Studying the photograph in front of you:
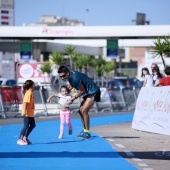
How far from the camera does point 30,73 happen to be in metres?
39.5

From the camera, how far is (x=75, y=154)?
13.8 m

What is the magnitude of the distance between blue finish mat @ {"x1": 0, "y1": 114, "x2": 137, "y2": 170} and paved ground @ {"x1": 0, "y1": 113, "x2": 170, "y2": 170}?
0.21m

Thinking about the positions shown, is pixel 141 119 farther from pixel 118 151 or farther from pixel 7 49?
pixel 7 49

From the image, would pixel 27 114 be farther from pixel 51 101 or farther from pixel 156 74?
pixel 51 101

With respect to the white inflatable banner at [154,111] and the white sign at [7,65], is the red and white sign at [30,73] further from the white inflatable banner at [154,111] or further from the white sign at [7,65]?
the white inflatable banner at [154,111]

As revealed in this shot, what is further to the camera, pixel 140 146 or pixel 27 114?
pixel 27 114

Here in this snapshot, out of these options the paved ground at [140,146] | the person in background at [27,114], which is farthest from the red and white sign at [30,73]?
the person in background at [27,114]

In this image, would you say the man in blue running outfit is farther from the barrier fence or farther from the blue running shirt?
the barrier fence

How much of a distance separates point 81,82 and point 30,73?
23166mm

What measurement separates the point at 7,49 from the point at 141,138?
3947 centimetres

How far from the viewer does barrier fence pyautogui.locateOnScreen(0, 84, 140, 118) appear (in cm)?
2928

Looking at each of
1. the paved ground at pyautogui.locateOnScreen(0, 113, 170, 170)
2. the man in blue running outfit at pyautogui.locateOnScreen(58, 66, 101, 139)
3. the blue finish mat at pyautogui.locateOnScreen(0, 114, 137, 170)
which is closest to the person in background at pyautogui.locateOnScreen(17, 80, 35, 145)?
the blue finish mat at pyautogui.locateOnScreen(0, 114, 137, 170)

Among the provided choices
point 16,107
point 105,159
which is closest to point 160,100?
point 105,159

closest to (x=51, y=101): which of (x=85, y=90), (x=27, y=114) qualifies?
(x=85, y=90)
